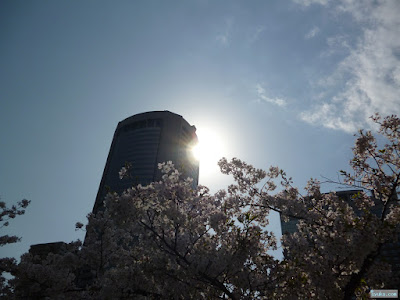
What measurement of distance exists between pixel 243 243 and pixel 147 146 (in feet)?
397

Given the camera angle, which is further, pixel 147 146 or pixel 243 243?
pixel 147 146

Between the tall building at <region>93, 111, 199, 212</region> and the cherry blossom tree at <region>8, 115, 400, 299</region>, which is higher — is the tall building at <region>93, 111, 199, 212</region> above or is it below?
above

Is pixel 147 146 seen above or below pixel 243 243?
above

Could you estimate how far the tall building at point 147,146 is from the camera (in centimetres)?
11750

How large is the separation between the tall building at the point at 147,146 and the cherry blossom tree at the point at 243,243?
102m

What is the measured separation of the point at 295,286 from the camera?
27.8 feet

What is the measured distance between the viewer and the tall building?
385 ft

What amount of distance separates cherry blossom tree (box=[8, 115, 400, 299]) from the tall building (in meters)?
102

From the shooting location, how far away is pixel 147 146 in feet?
411

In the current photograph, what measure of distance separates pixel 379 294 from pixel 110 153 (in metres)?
147

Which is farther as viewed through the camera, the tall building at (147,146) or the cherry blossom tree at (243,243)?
the tall building at (147,146)

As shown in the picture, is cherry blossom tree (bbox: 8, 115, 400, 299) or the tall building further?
the tall building

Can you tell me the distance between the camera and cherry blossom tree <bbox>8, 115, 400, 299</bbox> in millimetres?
7727

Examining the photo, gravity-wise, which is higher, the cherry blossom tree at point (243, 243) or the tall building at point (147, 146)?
the tall building at point (147, 146)
